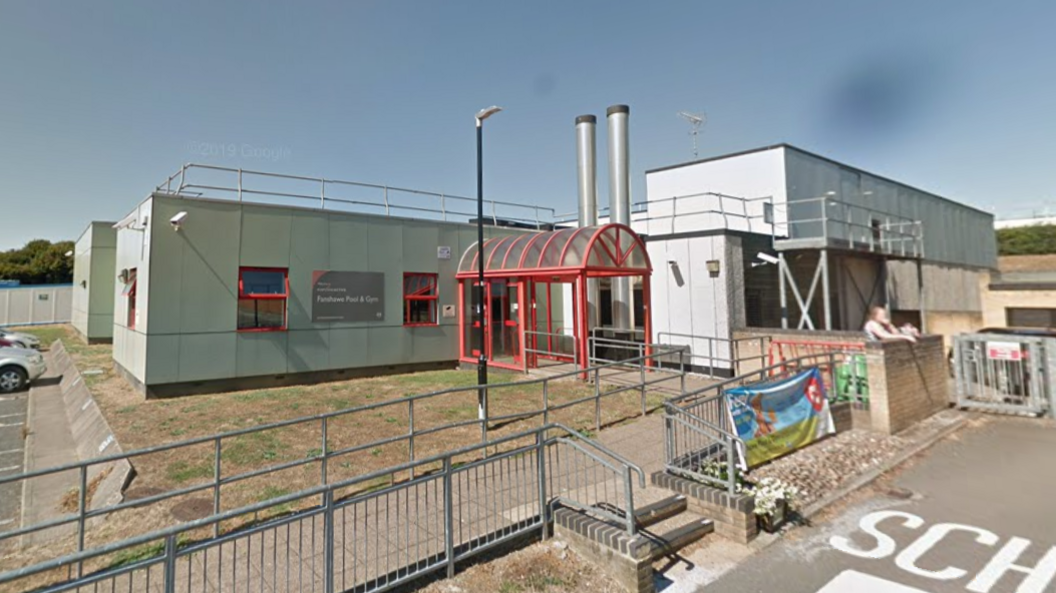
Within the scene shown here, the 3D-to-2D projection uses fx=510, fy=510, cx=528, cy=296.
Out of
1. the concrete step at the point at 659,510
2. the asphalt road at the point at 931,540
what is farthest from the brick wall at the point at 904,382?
the concrete step at the point at 659,510

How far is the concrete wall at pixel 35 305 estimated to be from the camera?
34.0m

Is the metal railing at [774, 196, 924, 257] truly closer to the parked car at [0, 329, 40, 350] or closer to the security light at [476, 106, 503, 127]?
the security light at [476, 106, 503, 127]

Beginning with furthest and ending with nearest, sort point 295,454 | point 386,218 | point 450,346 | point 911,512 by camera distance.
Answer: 1. point 450,346
2. point 386,218
3. point 295,454
4. point 911,512

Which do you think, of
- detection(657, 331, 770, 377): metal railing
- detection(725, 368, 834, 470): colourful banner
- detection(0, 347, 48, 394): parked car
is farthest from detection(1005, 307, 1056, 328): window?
detection(0, 347, 48, 394): parked car

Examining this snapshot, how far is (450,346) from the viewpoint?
51.4 ft

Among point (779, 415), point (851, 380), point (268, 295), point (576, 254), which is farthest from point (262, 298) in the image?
point (851, 380)

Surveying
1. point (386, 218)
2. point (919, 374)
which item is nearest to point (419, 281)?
point (386, 218)

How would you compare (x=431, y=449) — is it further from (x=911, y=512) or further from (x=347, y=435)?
(x=911, y=512)

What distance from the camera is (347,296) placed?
13773 mm

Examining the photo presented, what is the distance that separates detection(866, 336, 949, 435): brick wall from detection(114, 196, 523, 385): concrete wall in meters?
10.8

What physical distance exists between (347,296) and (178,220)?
4.15 m

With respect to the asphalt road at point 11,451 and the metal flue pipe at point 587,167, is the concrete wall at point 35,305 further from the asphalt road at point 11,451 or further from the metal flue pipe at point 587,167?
the metal flue pipe at point 587,167

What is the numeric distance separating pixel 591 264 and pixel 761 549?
844 cm

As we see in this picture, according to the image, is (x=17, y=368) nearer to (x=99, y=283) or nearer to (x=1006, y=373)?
(x=99, y=283)
